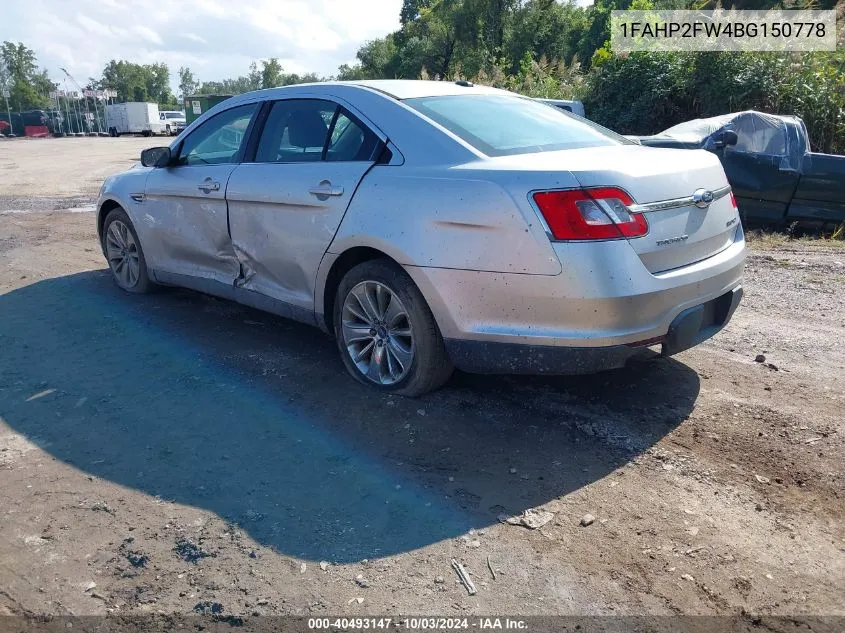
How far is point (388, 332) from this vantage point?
410cm

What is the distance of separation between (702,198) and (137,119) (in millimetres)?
61162

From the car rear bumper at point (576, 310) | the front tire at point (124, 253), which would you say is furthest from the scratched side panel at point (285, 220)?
the front tire at point (124, 253)

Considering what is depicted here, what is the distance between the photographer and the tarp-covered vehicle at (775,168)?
27.7ft

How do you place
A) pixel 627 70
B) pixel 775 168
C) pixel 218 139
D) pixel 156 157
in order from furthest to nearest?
pixel 627 70 → pixel 775 168 → pixel 156 157 → pixel 218 139

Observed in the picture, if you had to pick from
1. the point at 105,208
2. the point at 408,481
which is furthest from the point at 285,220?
the point at 105,208

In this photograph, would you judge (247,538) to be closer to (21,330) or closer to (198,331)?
(198,331)

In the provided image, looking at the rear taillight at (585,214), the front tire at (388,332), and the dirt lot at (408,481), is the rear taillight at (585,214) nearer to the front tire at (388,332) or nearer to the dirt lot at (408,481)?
the front tire at (388,332)

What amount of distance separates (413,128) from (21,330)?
11.5ft

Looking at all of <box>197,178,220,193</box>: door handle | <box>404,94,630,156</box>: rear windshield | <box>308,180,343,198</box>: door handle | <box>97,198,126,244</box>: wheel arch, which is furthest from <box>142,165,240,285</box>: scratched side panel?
<box>404,94,630,156</box>: rear windshield

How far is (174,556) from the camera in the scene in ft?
9.20


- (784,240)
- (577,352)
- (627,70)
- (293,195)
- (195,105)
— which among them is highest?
(195,105)

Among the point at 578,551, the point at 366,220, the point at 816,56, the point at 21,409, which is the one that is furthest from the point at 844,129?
the point at 21,409

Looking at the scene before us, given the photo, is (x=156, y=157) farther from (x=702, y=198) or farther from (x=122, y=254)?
(x=702, y=198)

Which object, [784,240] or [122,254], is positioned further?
[784,240]
